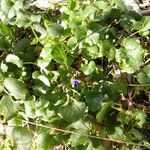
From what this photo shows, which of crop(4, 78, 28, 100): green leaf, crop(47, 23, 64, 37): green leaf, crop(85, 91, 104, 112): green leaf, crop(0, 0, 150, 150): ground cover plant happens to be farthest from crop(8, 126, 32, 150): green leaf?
crop(47, 23, 64, 37): green leaf

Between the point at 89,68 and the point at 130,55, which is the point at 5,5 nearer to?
the point at 89,68

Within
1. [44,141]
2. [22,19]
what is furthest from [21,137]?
[22,19]

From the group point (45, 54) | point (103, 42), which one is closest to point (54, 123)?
point (45, 54)

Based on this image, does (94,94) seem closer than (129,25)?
Yes

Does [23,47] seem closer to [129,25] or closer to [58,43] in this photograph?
[58,43]

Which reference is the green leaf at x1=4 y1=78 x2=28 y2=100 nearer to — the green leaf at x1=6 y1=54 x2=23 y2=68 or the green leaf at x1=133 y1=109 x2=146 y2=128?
the green leaf at x1=6 y1=54 x2=23 y2=68

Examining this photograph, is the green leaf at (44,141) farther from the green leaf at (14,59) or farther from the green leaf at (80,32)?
the green leaf at (80,32)
